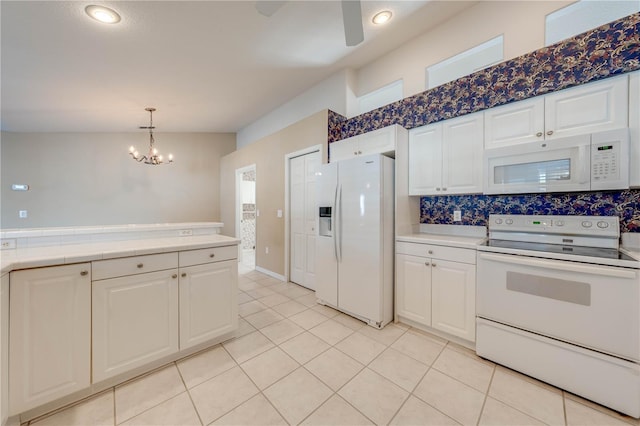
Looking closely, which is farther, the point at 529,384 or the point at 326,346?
the point at 326,346

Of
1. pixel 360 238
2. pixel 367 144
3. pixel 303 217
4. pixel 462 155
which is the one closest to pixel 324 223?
pixel 360 238

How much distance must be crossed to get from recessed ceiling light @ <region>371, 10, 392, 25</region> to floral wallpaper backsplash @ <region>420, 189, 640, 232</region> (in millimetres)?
1925

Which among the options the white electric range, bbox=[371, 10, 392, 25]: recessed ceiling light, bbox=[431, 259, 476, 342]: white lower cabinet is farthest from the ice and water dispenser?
bbox=[371, 10, 392, 25]: recessed ceiling light

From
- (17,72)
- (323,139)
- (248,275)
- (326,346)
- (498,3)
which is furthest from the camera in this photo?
(248,275)

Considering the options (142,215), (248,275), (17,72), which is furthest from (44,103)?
(248,275)

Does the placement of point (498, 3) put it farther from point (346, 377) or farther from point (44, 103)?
point (44, 103)

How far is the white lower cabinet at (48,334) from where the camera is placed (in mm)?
1280

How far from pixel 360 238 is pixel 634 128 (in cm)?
207

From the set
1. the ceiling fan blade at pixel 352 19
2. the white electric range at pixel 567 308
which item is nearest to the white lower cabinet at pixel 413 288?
the white electric range at pixel 567 308

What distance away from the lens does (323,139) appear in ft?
10.5

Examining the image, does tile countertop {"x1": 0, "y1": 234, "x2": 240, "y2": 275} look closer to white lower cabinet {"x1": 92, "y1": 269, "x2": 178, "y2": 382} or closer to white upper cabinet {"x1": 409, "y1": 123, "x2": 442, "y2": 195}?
white lower cabinet {"x1": 92, "y1": 269, "x2": 178, "y2": 382}

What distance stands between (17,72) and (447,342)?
17.7ft

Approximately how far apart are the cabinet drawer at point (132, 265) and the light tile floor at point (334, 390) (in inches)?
30.3

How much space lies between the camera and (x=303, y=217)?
12.0ft
